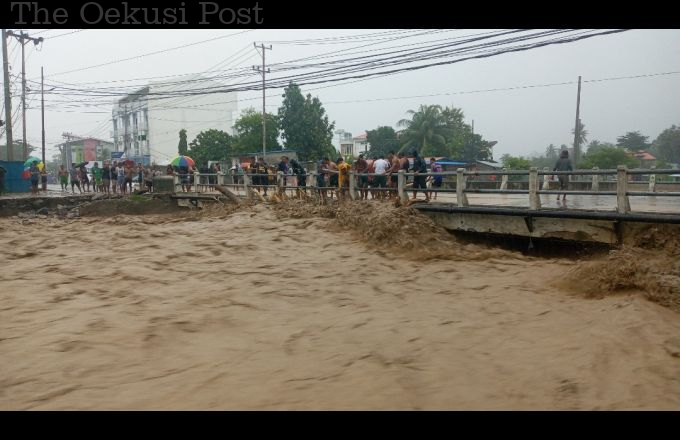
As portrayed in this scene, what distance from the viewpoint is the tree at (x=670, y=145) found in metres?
55.2

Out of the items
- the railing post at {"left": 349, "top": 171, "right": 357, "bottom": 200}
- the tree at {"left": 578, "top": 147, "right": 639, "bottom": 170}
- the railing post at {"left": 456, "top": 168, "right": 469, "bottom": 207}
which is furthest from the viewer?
the tree at {"left": 578, "top": 147, "right": 639, "bottom": 170}

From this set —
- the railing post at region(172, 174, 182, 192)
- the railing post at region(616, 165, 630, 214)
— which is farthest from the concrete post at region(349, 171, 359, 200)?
the railing post at region(172, 174, 182, 192)

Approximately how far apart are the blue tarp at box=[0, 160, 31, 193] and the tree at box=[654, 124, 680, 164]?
55.6 meters

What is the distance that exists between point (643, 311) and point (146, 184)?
2217 cm

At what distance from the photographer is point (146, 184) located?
81.4 feet

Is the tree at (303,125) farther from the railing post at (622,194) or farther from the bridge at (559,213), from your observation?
the railing post at (622,194)

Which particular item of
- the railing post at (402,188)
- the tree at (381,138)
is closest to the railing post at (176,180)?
the railing post at (402,188)

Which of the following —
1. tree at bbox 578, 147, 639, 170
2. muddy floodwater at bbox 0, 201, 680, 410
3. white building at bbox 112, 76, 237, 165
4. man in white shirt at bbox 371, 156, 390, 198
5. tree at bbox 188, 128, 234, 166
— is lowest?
muddy floodwater at bbox 0, 201, 680, 410

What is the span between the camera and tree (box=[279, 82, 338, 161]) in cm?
4831

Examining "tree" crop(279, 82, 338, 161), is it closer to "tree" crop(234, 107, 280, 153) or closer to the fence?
"tree" crop(234, 107, 280, 153)

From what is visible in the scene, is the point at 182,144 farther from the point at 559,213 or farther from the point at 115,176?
the point at 559,213

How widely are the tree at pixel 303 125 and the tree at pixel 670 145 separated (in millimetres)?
35043

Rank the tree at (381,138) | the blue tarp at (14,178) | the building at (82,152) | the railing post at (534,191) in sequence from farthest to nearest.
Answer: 1. the building at (82,152)
2. the tree at (381,138)
3. the blue tarp at (14,178)
4. the railing post at (534,191)

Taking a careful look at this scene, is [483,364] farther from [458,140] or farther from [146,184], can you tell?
[458,140]
